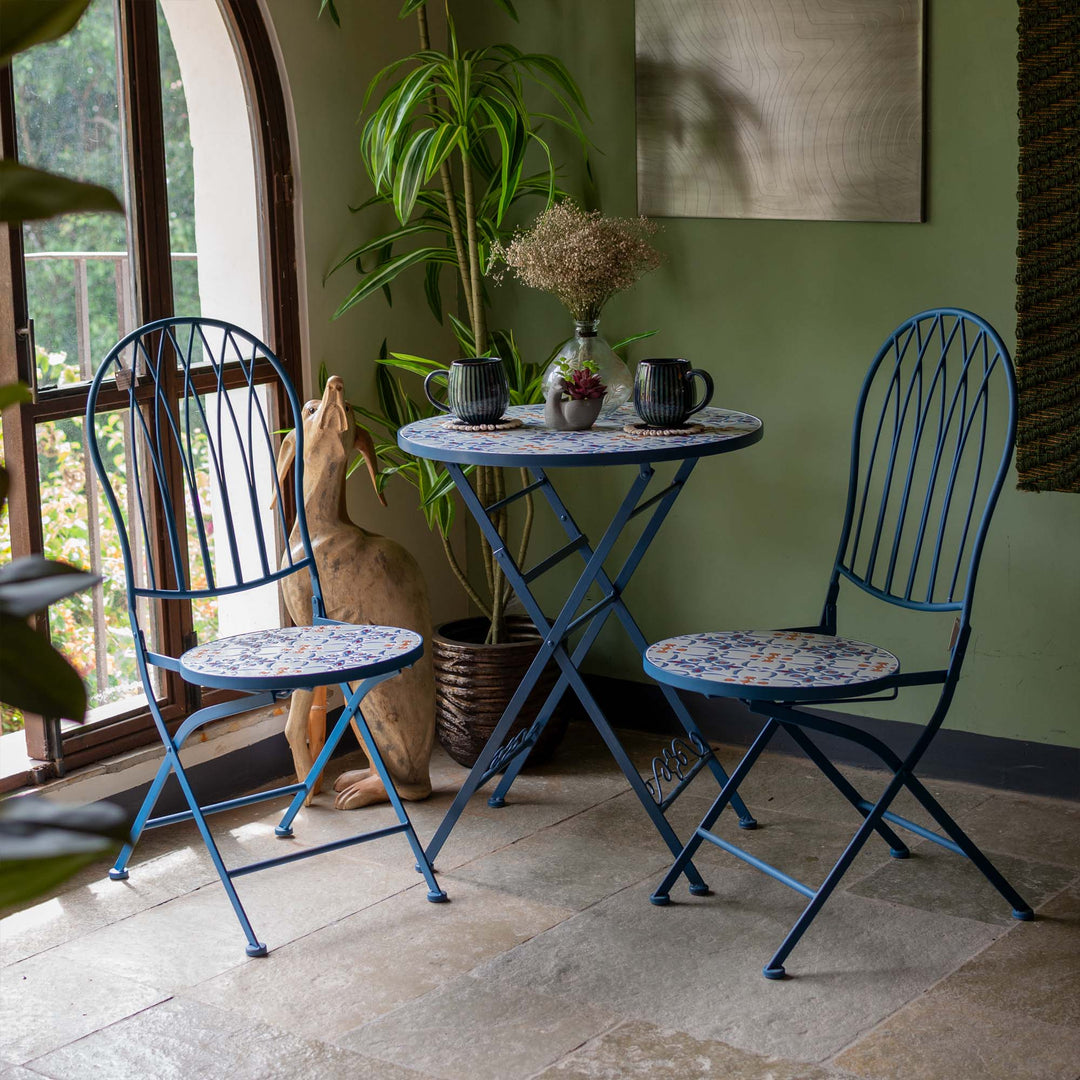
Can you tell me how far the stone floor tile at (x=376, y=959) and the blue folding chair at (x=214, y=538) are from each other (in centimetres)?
8

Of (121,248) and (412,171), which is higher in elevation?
(412,171)

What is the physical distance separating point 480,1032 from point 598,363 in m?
1.55

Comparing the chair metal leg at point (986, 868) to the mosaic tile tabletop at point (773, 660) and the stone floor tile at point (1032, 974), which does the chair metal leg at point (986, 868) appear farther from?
the mosaic tile tabletop at point (773, 660)

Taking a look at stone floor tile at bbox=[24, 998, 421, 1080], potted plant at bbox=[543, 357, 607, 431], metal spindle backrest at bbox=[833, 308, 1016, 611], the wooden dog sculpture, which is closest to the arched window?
the wooden dog sculpture

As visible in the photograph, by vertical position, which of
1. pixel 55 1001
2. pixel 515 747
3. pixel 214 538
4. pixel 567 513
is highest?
pixel 567 513

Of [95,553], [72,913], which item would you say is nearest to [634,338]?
[95,553]

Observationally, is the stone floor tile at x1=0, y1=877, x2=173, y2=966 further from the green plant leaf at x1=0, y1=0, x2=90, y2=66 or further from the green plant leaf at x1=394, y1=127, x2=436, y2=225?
the green plant leaf at x1=0, y1=0, x2=90, y2=66

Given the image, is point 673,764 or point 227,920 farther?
point 673,764

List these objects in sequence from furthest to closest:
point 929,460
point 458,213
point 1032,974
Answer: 1. point 458,213
2. point 929,460
3. point 1032,974

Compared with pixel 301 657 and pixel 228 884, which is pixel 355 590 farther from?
pixel 228 884

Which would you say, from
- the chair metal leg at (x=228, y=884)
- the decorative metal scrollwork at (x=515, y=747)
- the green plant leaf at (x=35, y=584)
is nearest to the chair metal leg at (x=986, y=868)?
the decorative metal scrollwork at (x=515, y=747)

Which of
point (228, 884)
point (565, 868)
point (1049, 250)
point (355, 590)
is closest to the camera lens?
point (228, 884)

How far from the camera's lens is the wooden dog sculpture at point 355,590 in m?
3.60

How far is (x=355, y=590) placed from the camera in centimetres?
362
